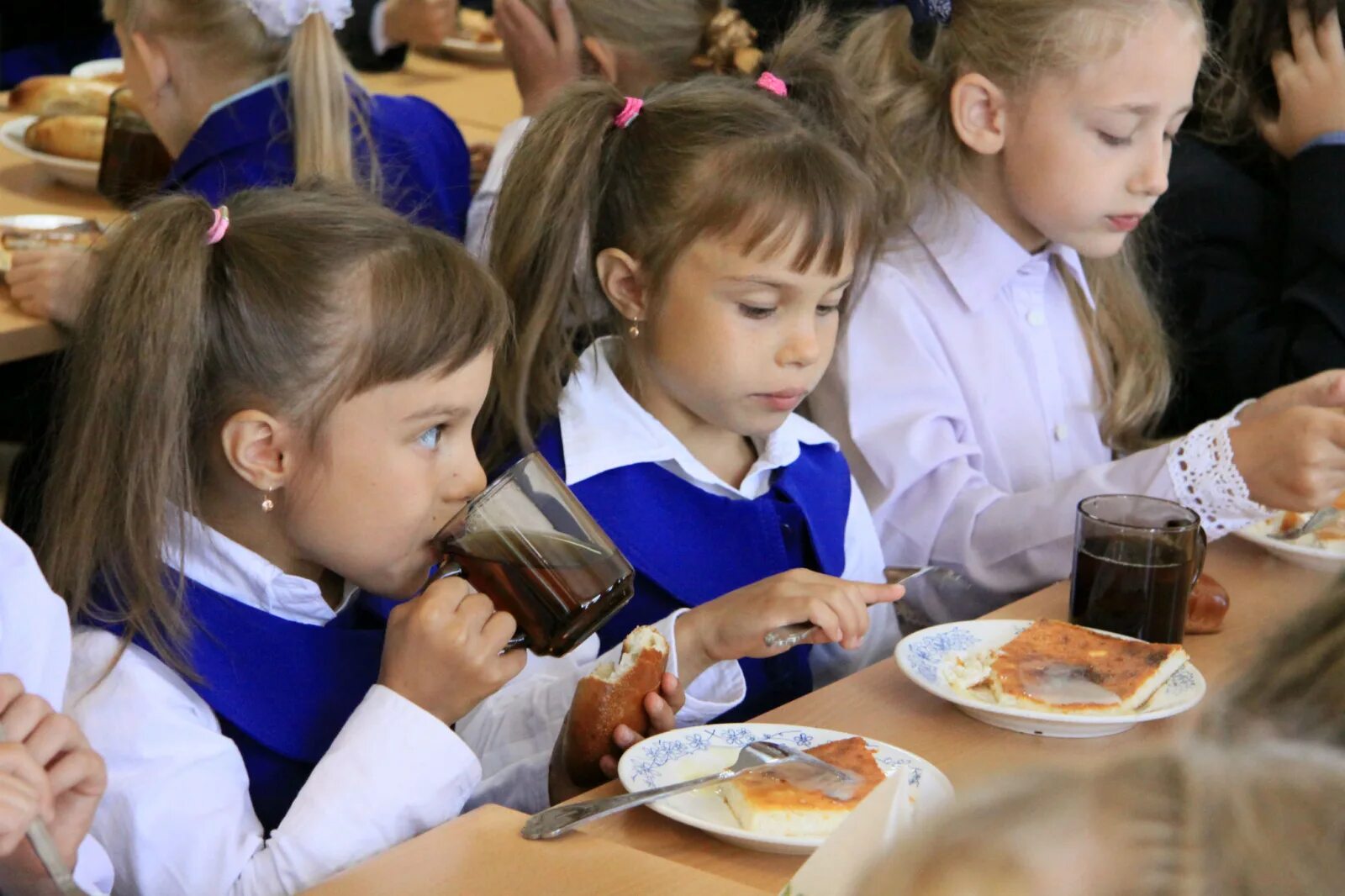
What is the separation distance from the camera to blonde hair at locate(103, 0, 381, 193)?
7.94ft

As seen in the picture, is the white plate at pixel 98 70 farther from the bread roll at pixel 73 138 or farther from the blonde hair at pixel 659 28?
the blonde hair at pixel 659 28

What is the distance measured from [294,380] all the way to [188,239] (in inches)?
6.4

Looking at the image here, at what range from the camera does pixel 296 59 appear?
244cm

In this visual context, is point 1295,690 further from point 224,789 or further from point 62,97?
point 62,97

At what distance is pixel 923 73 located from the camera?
2.26 metres

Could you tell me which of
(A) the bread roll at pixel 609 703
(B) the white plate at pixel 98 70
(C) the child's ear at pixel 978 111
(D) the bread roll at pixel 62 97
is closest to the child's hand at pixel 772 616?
(A) the bread roll at pixel 609 703

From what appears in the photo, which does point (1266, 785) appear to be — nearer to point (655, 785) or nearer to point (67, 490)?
Answer: point (655, 785)

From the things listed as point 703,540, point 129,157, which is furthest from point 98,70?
point 703,540

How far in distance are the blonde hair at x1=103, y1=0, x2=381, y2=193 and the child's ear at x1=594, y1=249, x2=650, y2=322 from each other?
2.10 feet

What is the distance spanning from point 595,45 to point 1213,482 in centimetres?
138

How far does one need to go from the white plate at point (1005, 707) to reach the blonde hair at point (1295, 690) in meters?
0.92

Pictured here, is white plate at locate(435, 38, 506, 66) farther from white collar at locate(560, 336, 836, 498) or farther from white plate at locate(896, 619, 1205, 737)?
white plate at locate(896, 619, 1205, 737)

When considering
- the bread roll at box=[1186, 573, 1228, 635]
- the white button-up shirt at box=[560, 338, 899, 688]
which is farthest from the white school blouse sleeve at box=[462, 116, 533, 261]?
the bread roll at box=[1186, 573, 1228, 635]

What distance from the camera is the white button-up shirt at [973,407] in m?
2.01
